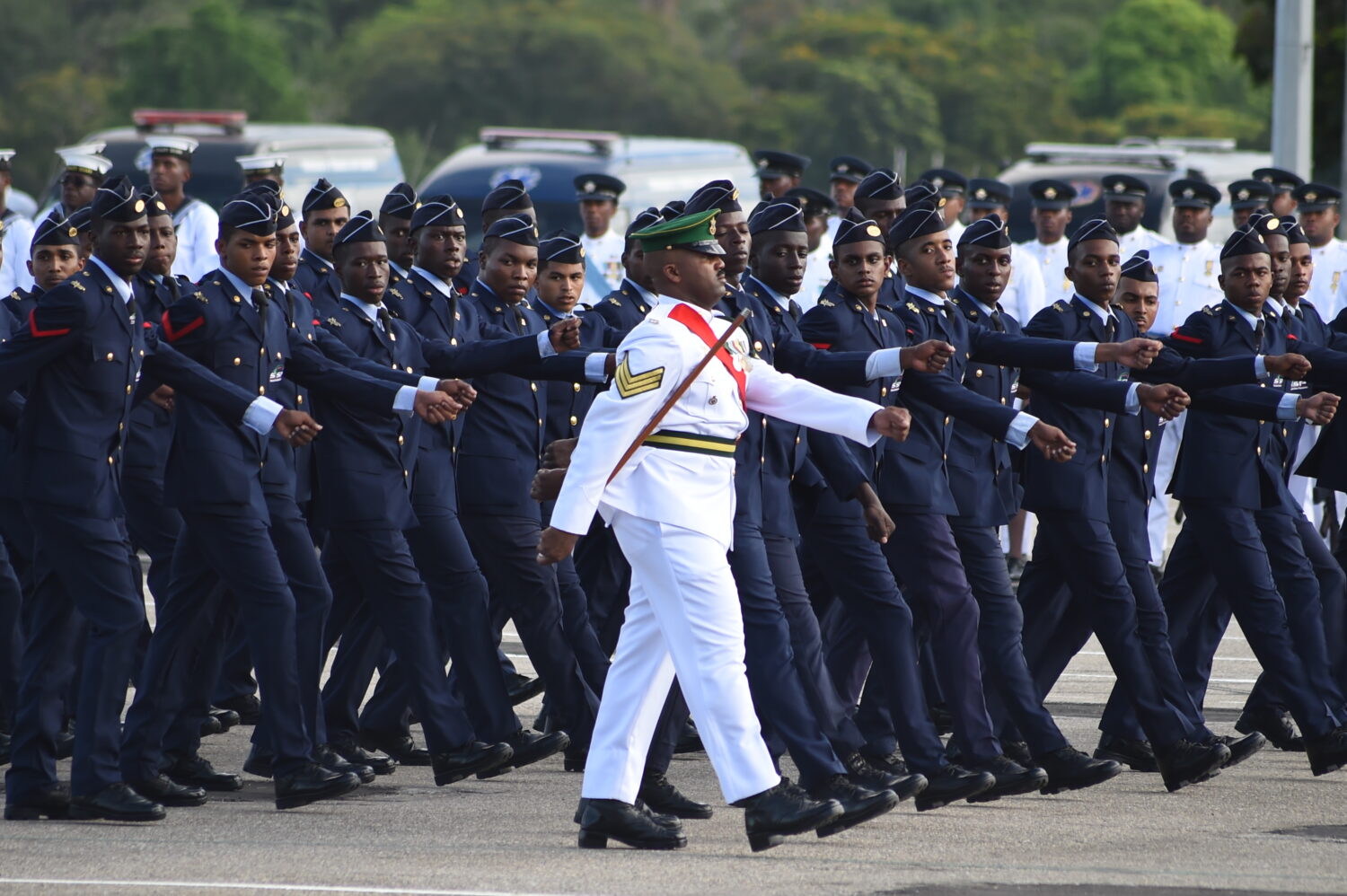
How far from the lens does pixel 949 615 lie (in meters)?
7.66

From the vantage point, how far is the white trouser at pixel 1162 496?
13.1 meters

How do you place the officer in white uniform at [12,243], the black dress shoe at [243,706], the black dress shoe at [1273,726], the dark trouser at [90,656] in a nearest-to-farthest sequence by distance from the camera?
1. the dark trouser at [90,656]
2. the black dress shoe at [1273,726]
3. the black dress shoe at [243,706]
4. the officer in white uniform at [12,243]

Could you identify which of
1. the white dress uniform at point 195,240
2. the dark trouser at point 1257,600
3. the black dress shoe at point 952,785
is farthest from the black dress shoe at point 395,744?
the white dress uniform at point 195,240

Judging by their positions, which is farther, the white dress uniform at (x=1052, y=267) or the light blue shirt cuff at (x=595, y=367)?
the white dress uniform at (x=1052, y=267)

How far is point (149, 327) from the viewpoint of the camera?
7562mm

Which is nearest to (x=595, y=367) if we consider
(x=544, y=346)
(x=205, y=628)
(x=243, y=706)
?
(x=544, y=346)

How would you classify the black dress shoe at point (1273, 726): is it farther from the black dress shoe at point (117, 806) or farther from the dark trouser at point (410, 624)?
the black dress shoe at point (117, 806)

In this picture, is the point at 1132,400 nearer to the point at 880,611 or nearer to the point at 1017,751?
the point at 880,611

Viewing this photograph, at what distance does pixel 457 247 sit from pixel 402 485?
42.7 inches

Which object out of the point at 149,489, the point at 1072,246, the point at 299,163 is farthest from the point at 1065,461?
the point at 299,163

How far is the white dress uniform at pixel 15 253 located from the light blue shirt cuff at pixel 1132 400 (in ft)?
20.3

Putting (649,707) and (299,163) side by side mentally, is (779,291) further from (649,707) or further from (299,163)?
(299,163)

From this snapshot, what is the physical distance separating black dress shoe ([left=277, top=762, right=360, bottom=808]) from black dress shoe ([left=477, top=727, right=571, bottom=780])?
608 millimetres

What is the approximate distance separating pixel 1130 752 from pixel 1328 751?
2.14 ft
